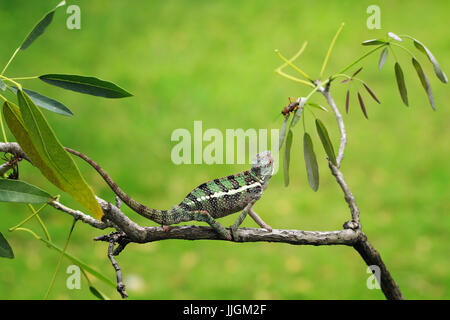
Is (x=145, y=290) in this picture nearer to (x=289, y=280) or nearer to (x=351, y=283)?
(x=289, y=280)

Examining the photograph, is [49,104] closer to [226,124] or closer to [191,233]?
[191,233]

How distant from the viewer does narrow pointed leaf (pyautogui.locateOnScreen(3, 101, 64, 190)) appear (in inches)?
25.6

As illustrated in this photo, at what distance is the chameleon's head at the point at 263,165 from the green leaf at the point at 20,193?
1.08 ft

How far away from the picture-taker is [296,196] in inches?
91.3

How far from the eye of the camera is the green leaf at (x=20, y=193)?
681 millimetres

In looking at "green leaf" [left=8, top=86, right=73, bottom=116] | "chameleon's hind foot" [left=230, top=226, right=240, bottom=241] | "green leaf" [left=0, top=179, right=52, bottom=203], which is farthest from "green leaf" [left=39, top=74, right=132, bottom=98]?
"chameleon's hind foot" [left=230, top=226, right=240, bottom=241]

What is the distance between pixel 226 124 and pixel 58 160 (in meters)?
1.80

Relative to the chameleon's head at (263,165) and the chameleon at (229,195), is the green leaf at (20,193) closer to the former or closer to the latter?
the chameleon at (229,195)

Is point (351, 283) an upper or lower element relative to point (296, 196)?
lower

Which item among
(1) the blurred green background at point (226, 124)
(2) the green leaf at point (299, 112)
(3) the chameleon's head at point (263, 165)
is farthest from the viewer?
(1) the blurred green background at point (226, 124)

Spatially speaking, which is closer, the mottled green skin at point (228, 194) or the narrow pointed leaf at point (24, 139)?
the narrow pointed leaf at point (24, 139)

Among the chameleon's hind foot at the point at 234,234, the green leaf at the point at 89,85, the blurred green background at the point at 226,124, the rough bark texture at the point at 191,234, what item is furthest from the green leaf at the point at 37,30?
the blurred green background at the point at 226,124
